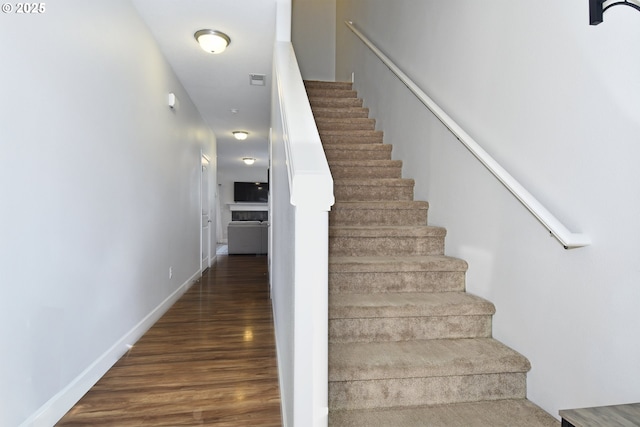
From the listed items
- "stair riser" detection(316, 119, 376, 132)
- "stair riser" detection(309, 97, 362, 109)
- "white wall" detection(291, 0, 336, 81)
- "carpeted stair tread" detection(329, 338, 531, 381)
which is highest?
"white wall" detection(291, 0, 336, 81)

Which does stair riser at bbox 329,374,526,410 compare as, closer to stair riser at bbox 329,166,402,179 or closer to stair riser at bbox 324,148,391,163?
stair riser at bbox 329,166,402,179

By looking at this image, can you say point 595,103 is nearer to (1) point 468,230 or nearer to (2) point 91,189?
(1) point 468,230

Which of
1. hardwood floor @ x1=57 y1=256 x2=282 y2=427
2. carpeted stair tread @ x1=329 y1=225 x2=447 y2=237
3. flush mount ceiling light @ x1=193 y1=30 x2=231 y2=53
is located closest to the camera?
hardwood floor @ x1=57 y1=256 x2=282 y2=427

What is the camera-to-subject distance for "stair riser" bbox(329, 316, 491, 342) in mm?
1826

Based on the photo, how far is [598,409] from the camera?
3.18ft

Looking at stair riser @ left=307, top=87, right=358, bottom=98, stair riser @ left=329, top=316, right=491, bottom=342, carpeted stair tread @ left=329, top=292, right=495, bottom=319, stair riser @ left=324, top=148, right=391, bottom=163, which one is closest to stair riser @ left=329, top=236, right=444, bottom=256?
carpeted stair tread @ left=329, top=292, right=495, bottom=319

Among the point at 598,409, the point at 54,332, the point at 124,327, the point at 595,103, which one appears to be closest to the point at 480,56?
the point at 595,103

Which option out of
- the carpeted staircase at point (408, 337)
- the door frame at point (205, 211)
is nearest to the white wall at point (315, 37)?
the door frame at point (205, 211)

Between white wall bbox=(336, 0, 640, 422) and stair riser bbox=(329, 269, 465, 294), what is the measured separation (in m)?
0.11

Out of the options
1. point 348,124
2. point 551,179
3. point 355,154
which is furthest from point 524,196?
point 348,124

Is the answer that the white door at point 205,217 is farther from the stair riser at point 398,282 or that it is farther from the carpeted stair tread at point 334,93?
the stair riser at point 398,282

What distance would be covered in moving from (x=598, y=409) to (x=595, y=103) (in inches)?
41.5

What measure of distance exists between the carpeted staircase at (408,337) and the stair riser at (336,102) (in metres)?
Answer: 2.06

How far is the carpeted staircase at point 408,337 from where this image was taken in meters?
1.56
